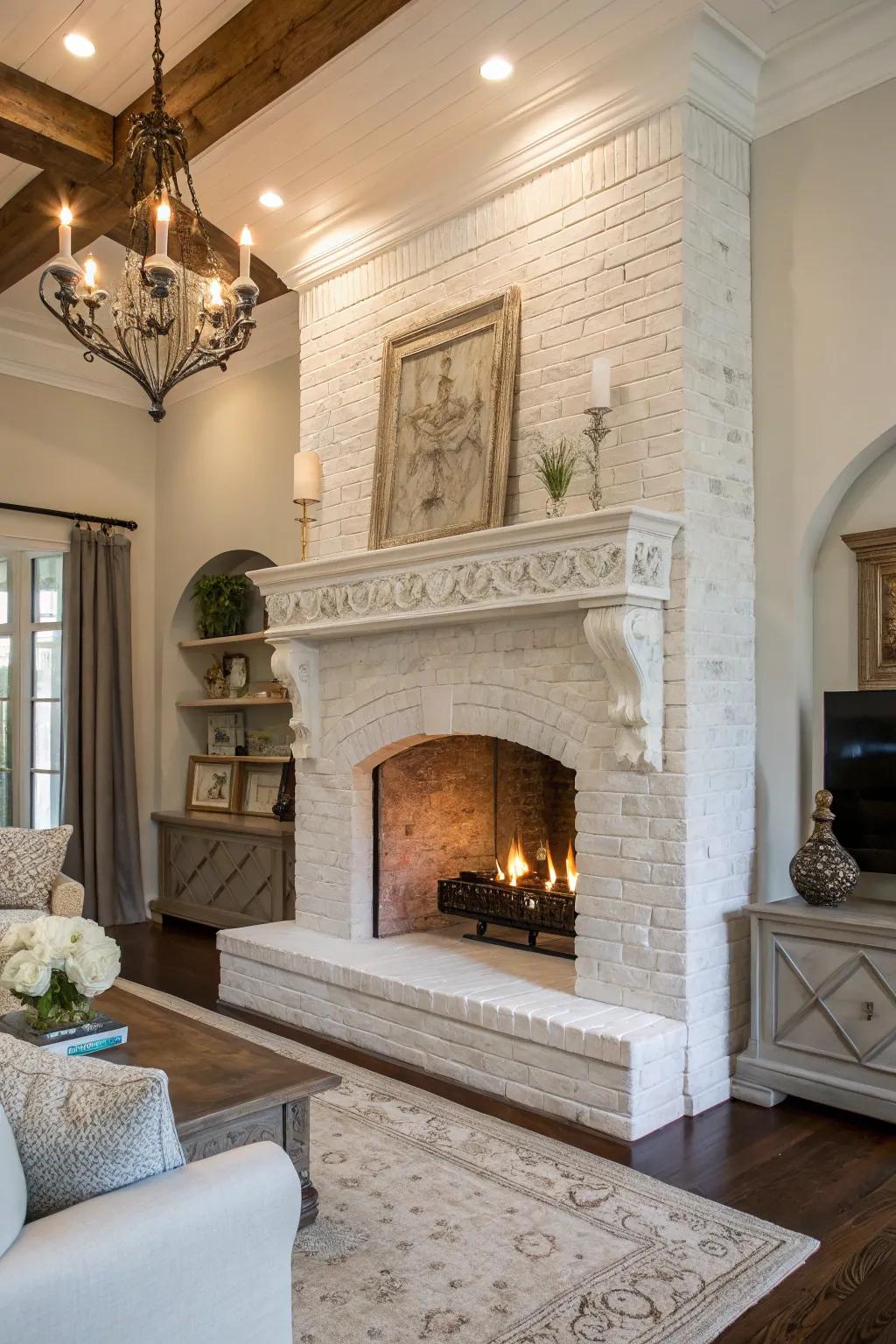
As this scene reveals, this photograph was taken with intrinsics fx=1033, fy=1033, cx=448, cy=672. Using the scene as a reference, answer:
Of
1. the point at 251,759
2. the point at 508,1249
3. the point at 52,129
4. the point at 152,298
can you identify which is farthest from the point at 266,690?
the point at 508,1249

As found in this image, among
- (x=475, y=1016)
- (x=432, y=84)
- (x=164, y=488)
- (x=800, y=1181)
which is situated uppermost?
(x=432, y=84)

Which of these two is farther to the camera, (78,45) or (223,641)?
(223,641)

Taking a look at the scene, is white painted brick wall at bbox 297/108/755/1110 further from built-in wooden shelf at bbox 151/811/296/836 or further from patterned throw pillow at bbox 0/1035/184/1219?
patterned throw pillow at bbox 0/1035/184/1219

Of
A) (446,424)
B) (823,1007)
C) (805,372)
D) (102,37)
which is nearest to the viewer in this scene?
(823,1007)

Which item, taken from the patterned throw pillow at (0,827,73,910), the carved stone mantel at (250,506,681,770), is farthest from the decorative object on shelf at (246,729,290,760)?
the carved stone mantel at (250,506,681,770)

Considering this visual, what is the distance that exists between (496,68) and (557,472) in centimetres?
139

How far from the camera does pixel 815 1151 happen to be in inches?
117

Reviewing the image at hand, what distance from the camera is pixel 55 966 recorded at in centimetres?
246

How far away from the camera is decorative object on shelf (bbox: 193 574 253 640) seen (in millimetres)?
6500

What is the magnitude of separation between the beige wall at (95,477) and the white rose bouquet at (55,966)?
4238mm

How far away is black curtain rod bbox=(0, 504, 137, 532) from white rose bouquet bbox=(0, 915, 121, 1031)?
419 centimetres

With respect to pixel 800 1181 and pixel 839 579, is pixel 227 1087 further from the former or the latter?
pixel 839 579

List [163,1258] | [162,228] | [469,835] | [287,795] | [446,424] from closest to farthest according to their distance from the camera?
[163,1258] → [162,228] → [446,424] → [469,835] → [287,795]

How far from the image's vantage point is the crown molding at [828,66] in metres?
3.29
